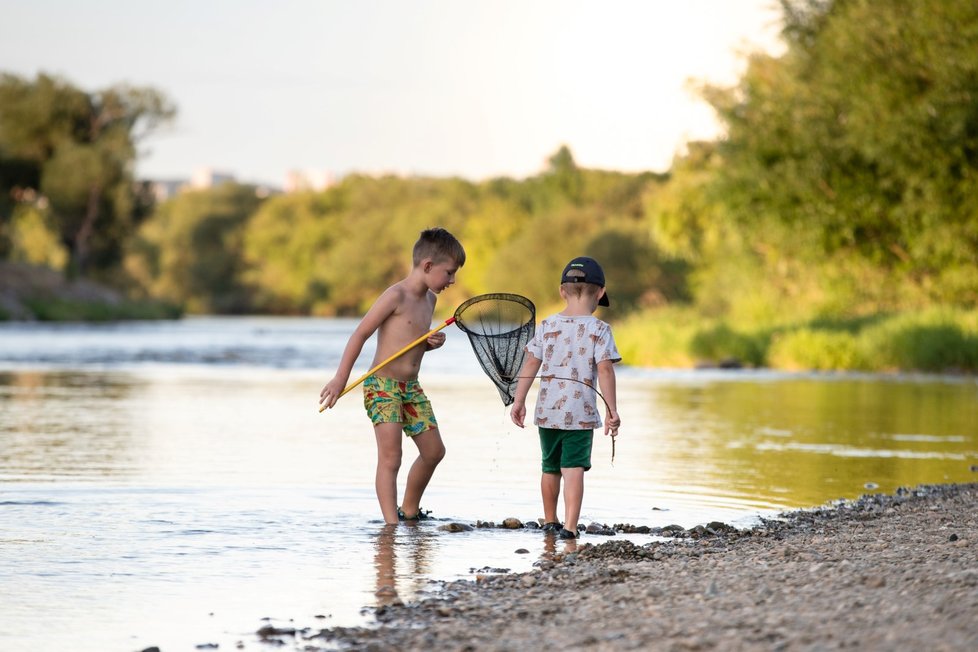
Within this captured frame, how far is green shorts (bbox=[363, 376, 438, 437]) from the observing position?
8805 millimetres

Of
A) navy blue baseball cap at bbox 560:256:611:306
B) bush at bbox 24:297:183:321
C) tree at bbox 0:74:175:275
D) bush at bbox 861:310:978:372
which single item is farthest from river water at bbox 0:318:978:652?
tree at bbox 0:74:175:275

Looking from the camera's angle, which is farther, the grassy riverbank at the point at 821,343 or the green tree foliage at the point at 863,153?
the green tree foliage at the point at 863,153

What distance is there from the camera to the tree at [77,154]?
257ft

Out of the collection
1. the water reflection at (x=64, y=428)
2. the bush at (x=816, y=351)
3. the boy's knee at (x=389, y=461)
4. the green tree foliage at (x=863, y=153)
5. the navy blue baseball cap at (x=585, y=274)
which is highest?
the green tree foliage at (x=863, y=153)

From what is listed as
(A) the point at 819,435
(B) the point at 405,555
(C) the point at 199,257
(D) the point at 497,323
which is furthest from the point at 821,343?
(C) the point at 199,257

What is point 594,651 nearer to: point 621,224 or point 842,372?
point 842,372

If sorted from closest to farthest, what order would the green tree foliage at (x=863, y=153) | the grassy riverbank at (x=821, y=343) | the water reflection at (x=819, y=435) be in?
the water reflection at (x=819, y=435)
the grassy riverbank at (x=821, y=343)
the green tree foliage at (x=863, y=153)

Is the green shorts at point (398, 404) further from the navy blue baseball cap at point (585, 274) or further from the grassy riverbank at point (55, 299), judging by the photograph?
the grassy riverbank at point (55, 299)

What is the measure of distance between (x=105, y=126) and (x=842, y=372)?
2374 inches

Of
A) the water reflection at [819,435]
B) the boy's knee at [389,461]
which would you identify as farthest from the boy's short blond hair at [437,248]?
the water reflection at [819,435]

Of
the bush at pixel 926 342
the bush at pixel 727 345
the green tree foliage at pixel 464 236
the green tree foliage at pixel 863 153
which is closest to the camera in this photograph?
the bush at pixel 926 342

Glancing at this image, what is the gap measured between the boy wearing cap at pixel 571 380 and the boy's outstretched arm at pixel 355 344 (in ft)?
2.96

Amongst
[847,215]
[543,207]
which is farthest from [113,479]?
[543,207]

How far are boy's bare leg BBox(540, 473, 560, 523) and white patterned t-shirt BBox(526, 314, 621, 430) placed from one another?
34 cm
